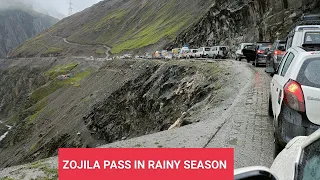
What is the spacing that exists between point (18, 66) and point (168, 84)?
143m

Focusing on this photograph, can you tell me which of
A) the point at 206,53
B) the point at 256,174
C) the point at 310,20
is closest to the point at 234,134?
the point at 256,174

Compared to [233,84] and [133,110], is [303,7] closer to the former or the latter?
[133,110]

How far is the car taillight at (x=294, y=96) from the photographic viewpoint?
555 centimetres

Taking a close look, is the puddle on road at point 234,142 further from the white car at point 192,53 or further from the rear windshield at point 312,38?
the white car at point 192,53

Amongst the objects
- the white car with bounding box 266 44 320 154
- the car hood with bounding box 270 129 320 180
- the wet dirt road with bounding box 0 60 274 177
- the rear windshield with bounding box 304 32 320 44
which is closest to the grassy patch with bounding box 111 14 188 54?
the rear windshield with bounding box 304 32 320 44

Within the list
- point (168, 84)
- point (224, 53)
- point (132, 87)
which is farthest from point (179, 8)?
point (168, 84)

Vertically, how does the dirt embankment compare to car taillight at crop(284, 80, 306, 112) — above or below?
below

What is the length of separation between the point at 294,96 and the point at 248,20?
4358 centimetres

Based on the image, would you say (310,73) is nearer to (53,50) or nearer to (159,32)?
(159,32)

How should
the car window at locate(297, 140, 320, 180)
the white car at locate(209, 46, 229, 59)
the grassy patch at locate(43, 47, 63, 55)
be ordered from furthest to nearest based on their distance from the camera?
the grassy patch at locate(43, 47, 63, 55) → the white car at locate(209, 46, 229, 59) → the car window at locate(297, 140, 320, 180)

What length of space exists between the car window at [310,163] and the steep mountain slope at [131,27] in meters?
89.1

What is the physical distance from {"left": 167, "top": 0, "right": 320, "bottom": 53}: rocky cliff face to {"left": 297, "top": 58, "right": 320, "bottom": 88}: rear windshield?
32.4 m

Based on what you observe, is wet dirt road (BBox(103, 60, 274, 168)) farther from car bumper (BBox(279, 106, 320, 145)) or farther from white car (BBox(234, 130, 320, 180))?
white car (BBox(234, 130, 320, 180))

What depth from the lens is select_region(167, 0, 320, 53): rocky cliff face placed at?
36.8m
